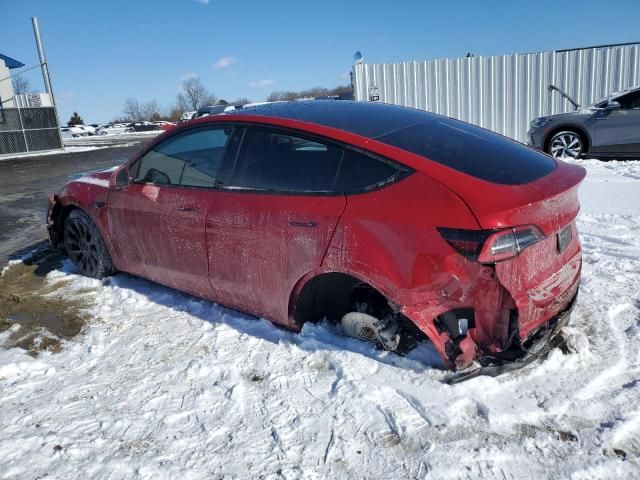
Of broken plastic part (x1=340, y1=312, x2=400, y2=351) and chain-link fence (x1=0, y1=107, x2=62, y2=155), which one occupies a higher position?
chain-link fence (x1=0, y1=107, x2=62, y2=155)

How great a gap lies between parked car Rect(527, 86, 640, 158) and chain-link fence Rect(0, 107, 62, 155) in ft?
58.8

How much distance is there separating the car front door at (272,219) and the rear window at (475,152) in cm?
47

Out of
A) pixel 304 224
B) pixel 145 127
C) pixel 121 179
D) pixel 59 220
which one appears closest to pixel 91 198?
pixel 121 179

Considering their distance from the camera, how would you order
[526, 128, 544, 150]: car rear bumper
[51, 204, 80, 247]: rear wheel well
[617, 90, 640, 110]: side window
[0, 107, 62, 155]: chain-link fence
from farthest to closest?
[0, 107, 62, 155]: chain-link fence < [526, 128, 544, 150]: car rear bumper < [617, 90, 640, 110]: side window < [51, 204, 80, 247]: rear wheel well

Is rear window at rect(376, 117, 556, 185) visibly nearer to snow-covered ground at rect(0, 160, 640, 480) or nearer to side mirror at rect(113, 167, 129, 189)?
snow-covered ground at rect(0, 160, 640, 480)

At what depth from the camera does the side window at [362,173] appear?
8.86 feet

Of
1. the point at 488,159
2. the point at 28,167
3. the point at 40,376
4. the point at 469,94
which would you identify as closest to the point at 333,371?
the point at 488,159

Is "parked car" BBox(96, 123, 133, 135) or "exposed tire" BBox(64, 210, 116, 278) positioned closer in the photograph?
"exposed tire" BBox(64, 210, 116, 278)

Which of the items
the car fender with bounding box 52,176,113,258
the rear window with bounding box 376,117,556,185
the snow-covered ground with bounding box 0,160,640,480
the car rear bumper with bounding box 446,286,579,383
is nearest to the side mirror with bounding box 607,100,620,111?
the snow-covered ground with bounding box 0,160,640,480

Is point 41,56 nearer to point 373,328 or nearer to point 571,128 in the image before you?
point 571,128

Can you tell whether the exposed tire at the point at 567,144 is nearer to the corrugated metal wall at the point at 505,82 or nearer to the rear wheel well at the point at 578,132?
the rear wheel well at the point at 578,132

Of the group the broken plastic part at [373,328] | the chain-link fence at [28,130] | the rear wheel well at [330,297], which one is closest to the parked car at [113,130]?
the chain-link fence at [28,130]

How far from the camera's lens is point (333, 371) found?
2938 mm

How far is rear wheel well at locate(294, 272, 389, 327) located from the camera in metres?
2.97
